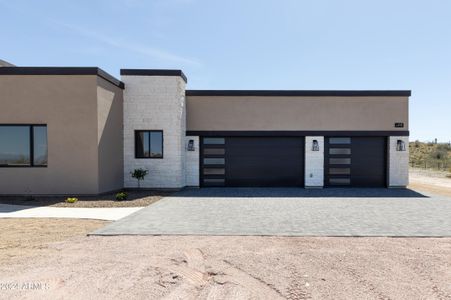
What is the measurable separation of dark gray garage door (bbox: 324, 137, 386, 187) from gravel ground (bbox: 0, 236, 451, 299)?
9.40 meters

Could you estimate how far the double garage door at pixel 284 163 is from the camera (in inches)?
608

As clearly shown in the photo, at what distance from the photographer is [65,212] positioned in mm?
9133

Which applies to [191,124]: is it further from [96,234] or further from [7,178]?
[96,234]

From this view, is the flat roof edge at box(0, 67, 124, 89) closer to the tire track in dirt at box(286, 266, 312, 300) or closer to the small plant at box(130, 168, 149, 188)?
the small plant at box(130, 168, 149, 188)

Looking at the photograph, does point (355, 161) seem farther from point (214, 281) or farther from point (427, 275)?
point (214, 281)

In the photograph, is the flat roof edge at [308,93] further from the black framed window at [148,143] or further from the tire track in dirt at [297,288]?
the tire track in dirt at [297,288]

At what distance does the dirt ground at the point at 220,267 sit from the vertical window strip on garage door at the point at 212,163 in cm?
913

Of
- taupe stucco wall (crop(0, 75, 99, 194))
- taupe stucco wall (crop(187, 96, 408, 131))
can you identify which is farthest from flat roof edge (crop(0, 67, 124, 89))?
taupe stucco wall (crop(187, 96, 408, 131))

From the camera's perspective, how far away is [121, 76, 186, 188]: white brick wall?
13.9m

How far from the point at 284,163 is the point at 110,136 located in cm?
891

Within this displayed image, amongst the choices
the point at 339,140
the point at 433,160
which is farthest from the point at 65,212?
the point at 433,160

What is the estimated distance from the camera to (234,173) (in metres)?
15.5

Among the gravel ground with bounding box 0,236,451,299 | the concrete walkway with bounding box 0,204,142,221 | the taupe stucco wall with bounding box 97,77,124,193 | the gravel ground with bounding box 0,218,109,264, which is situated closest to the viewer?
the gravel ground with bounding box 0,236,451,299

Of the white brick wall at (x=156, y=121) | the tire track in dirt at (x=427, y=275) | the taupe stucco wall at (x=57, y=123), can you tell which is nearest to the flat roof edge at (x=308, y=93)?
the white brick wall at (x=156, y=121)
